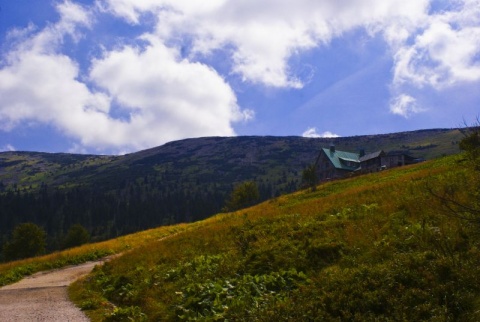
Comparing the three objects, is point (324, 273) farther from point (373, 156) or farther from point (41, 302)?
point (373, 156)

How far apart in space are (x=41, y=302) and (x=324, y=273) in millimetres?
12421

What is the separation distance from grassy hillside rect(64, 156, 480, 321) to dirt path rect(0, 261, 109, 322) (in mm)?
732

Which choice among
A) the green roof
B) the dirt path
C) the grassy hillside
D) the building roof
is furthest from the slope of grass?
the green roof

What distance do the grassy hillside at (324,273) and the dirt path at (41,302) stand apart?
0.73 m

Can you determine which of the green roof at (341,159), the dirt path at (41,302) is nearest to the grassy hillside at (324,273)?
the dirt path at (41,302)

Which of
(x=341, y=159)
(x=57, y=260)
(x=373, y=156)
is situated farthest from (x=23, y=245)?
(x=373, y=156)

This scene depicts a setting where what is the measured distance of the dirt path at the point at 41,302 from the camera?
1340cm

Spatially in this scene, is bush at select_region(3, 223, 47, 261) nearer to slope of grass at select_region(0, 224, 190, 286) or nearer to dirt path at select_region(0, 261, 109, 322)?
slope of grass at select_region(0, 224, 190, 286)

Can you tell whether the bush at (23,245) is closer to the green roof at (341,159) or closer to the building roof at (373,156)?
the green roof at (341,159)

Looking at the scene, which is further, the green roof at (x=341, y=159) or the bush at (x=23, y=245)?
the green roof at (x=341, y=159)

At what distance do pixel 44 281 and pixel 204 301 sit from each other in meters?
16.6

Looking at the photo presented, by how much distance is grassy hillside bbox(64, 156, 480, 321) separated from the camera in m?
8.64

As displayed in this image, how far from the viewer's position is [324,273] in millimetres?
11164

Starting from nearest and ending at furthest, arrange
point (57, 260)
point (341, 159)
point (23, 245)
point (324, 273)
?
point (324, 273), point (57, 260), point (23, 245), point (341, 159)
